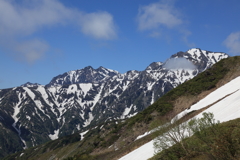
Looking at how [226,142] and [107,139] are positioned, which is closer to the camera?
[226,142]

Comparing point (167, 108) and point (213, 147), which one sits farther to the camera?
point (167, 108)

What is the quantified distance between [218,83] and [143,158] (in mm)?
50378

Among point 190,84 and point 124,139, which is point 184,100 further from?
point 124,139

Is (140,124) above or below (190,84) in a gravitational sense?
below

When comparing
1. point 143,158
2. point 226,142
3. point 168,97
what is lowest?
point 143,158

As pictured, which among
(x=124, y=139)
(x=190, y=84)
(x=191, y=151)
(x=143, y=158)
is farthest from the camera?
(x=190, y=84)

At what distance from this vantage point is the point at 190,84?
259ft

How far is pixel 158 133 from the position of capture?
2373 centimetres

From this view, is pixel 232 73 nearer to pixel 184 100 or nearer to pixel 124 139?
pixel 184 100

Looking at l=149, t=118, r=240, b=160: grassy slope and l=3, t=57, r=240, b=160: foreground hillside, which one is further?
l=3, t=57, r=240, b=160: foreground hillside

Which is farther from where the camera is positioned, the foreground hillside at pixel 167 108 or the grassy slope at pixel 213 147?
the foreground hillside at pixel 167 108

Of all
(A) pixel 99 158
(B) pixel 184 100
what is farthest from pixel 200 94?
(A) pixel 99 158

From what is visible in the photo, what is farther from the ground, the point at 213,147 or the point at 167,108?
the point at 167,108

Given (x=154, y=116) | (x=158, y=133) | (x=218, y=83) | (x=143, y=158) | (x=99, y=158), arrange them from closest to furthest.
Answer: (x=158, y=133) → (x=143, y=158) → (x=99, y=158) → (x=154, y=116) → (x=218, y=83)
